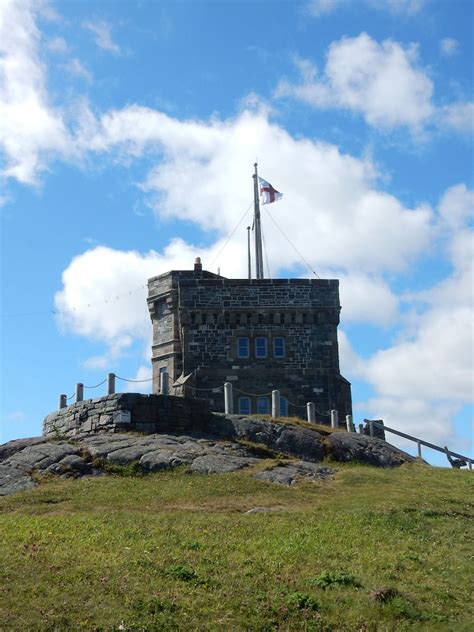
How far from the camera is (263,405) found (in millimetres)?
37531

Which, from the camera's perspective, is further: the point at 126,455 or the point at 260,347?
the point at 260,347

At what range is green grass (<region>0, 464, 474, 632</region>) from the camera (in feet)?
42.9

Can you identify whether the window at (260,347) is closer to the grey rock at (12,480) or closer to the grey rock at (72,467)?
the grey rock at (72,467)

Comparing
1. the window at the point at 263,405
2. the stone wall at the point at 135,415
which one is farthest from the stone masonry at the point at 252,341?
the stone wall at the point at 135,415

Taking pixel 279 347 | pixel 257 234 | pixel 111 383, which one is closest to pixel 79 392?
pixel 111 383

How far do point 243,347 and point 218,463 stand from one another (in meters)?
14.1

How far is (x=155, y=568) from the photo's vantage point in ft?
48.0

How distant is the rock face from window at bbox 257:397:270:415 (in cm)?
662

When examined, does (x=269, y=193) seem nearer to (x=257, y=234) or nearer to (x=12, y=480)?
(x=257, y=234)

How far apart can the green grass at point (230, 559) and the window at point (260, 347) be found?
52.5ft

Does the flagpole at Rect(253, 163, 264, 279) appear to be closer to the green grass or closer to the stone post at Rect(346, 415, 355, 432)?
the stone post at Rect(346, 415, 355, 432)

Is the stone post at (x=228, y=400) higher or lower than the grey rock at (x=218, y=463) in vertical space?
higher

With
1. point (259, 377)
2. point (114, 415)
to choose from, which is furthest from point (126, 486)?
point (259, 377)

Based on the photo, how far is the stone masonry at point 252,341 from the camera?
124 ft
